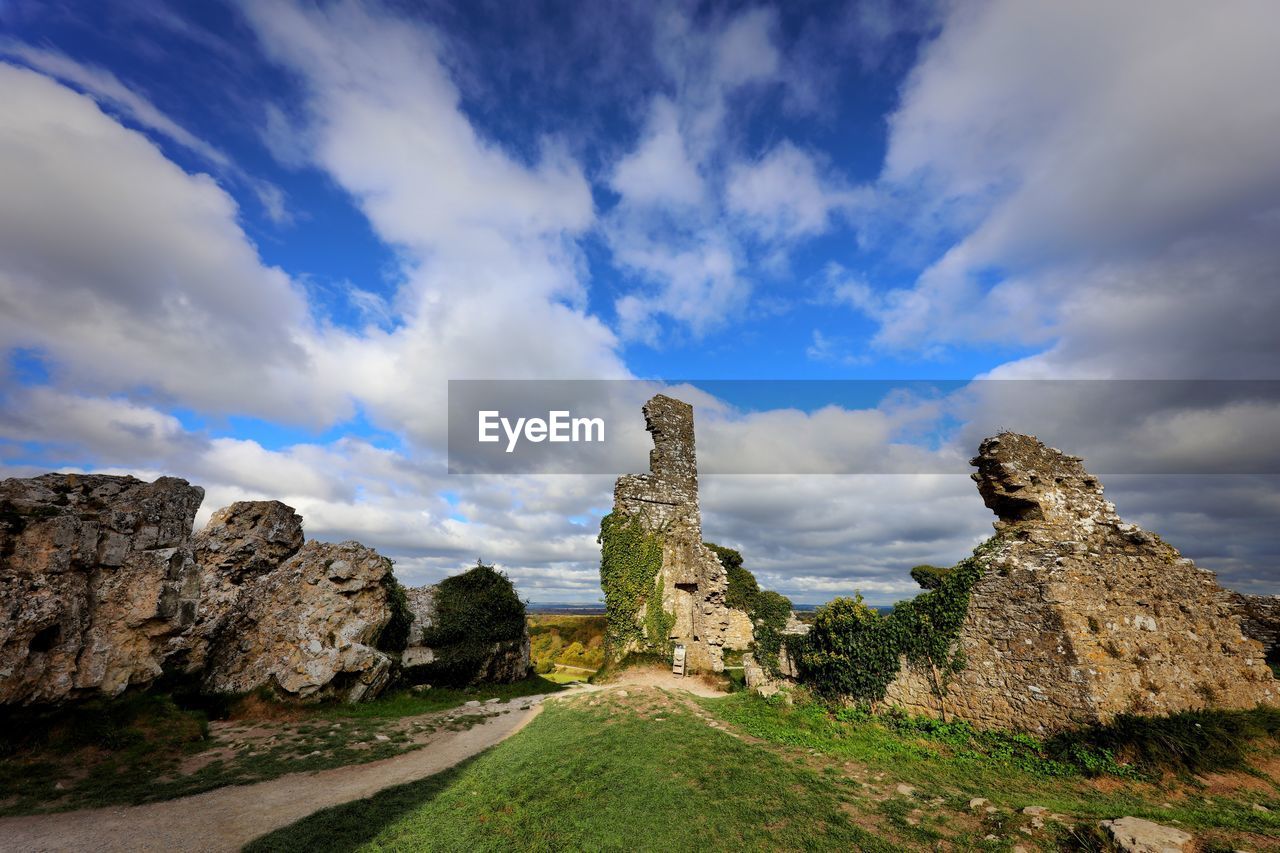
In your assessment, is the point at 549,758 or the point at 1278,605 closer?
the point at 549,758

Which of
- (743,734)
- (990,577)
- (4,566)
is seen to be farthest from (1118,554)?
→ (4,566)

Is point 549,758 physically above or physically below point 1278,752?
below

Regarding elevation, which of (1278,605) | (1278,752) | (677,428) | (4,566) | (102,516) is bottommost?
(1278,752)

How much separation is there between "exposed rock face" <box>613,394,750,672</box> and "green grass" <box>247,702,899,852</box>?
32.7ft

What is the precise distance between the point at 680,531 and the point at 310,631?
14.4m

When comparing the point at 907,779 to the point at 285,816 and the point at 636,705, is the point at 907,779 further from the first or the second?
the point at 285,816

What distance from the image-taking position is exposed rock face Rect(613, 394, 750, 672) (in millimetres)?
20625

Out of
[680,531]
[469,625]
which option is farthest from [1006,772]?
[469,625]

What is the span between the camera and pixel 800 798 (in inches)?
296

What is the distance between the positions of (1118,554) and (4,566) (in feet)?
Answer: 79.0

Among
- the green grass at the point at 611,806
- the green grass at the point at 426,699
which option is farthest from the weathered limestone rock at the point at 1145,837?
the green grass at the point at 426,699

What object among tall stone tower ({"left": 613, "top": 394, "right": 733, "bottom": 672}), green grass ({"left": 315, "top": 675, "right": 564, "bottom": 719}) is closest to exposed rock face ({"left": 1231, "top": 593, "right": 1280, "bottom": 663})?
tall stone tower ({"left": 613, "top": 394, "right": 733, "bottom": 672})

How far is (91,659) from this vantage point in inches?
421

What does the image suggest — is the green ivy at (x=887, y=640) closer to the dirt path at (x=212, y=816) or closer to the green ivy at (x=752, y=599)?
the green ivy at (x=752, y=599)
